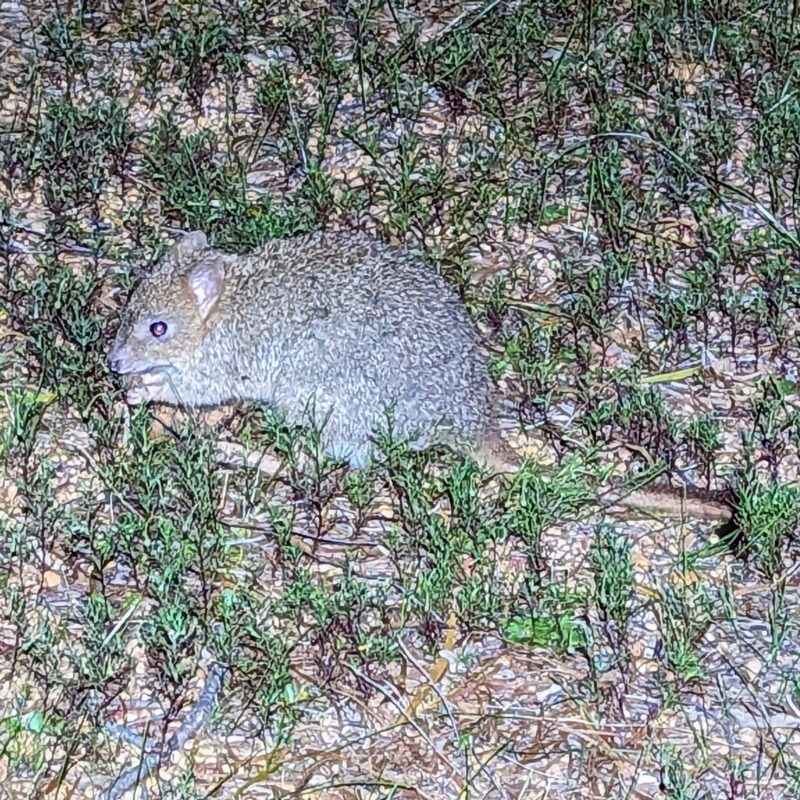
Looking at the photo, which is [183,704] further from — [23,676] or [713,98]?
[713,98]

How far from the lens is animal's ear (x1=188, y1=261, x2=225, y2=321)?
18.6ft

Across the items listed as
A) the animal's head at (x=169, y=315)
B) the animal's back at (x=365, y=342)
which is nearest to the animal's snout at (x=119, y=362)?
the animal's head at (x=169, y=315)

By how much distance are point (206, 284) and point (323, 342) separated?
1.64ft

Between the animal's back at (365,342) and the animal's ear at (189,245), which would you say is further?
the animal's ear at (189,245)

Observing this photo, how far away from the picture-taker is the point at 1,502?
5461 millimetres

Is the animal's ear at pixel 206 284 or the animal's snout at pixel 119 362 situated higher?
the animal's ear at pixel 206 284

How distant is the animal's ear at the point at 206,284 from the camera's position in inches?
223

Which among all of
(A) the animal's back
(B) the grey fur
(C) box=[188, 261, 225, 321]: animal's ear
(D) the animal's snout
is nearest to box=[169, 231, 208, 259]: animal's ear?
(B) the grey fur

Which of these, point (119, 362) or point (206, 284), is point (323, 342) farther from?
point (119, 362)

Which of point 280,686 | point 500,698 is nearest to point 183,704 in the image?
point 280,686

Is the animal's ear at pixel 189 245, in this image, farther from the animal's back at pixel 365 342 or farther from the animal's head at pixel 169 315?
the animal's back at pixel 365 342

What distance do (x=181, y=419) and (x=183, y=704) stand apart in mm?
1423

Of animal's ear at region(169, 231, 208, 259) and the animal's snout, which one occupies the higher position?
animal's ear at region(169, 231, 208, 259)

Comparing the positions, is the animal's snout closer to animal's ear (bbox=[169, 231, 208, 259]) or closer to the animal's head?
the animal's head
